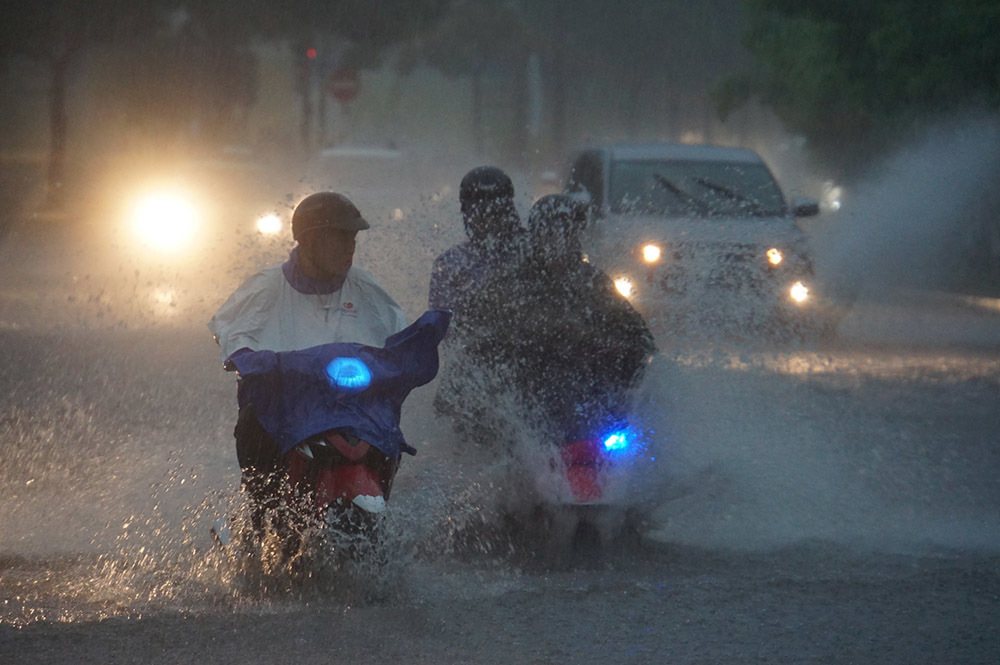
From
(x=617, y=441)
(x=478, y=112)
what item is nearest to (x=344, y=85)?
(x=617, y=441)

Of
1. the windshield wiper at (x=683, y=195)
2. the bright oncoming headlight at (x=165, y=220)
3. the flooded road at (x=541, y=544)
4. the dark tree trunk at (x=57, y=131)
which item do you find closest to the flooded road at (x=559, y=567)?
the flooded road at (x=541, y=544)

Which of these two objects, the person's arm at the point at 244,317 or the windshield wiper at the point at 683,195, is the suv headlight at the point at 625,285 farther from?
the person's arm at the point at 244,317

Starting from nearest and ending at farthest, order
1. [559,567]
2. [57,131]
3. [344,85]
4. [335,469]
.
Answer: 1. [335,469]
2. [559,567]
3. [57,131]
4. [344,85]

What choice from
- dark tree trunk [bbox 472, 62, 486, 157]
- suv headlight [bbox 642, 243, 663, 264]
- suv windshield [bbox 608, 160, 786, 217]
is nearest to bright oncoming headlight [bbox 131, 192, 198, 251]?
suv windshield [bbox 608, 160, 786, 217]

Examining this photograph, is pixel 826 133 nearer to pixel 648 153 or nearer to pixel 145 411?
pixel 648 153

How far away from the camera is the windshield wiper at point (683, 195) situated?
487 inches

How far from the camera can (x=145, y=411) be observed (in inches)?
363

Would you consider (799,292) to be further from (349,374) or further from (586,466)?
(349,374)

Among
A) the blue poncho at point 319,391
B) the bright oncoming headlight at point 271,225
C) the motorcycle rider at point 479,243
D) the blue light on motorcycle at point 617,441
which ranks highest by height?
the bright oncoming headlight at point 271,225

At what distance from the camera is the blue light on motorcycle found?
538 centimetres

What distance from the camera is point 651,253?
11.8 m

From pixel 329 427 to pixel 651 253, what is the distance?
7374mm

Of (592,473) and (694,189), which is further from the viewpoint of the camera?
(694,189)

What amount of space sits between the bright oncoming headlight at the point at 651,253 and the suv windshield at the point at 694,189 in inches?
24.3
